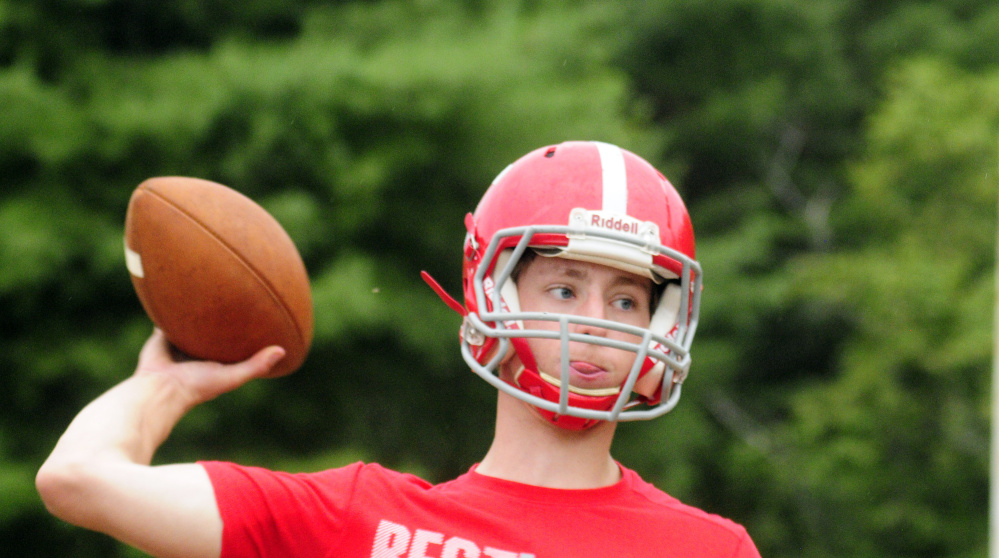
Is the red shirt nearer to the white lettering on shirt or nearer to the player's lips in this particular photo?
the white lettering on shirt

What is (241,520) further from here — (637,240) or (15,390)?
(15,390)

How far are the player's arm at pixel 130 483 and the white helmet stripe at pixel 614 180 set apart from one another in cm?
92

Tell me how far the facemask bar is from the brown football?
0.44 m

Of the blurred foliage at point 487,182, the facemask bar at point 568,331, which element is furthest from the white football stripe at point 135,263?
the blurred foliage at point 487,182

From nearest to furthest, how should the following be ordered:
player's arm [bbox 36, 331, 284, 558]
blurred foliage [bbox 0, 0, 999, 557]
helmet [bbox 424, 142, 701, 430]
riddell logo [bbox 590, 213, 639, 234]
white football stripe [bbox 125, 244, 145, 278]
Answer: player's arm [bbox 36, 331, 284, 558]
helmet [bbox 424, 142, 701, 430]
riddell logo [bbox 590, 213, 639, 234]
white football stripe [bbox 125, 244, 145, 278]
blurred foliage [bbox 0, 0, 999, 557]

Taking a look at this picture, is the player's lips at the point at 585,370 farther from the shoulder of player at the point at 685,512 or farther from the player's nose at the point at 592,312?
the shoulder of player at the point at 685,512

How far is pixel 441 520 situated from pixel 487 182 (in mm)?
8562

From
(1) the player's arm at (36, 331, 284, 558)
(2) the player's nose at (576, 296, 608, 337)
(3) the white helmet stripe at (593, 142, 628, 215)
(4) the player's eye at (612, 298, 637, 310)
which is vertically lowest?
(1) the player's arm at (36, 331, 284, 558)

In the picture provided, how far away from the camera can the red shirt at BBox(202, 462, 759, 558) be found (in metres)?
1.90

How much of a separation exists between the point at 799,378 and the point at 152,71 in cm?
1176

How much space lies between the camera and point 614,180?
2203 millimetres

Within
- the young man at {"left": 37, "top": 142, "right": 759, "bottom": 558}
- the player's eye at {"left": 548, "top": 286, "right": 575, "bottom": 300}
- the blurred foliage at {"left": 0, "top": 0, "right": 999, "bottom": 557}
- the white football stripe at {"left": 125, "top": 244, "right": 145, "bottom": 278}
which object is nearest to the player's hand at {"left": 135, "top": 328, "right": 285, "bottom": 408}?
the young man at {"left": 37, "top": 142, "right": 759, "bottom": 558}

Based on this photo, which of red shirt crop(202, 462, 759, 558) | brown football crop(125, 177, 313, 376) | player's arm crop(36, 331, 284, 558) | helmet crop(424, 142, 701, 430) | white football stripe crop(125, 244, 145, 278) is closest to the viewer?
player's arm crop(36, 331, 284, 558)

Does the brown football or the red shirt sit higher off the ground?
the brown football
